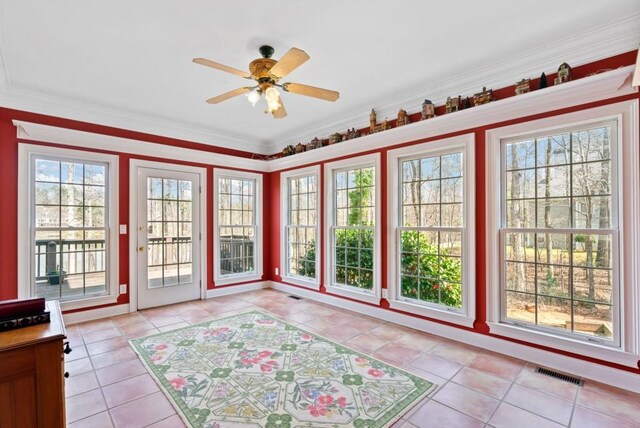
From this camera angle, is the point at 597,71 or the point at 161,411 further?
the point at 597,71

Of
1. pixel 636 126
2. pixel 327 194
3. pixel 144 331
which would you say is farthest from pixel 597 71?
pixel 144 331

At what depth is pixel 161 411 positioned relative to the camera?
2.09 m

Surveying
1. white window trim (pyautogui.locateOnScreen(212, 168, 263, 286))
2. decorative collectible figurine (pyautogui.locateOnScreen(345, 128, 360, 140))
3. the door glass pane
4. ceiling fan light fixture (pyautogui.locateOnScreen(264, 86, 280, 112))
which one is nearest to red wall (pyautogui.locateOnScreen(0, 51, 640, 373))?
the door glass pane

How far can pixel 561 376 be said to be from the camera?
2527mm

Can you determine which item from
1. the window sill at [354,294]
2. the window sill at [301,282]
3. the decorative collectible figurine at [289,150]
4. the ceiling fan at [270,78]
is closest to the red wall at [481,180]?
the window sill at [354,294]

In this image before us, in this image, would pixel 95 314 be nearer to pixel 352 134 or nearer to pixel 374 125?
pixel 352 134

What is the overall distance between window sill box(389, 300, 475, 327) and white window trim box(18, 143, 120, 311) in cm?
366

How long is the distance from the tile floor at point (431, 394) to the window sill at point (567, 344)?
21 centimetres

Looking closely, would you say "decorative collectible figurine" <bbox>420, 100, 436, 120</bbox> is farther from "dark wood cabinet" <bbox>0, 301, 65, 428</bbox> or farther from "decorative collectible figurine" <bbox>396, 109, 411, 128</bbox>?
"dark wood cabinet" <bbox>0, 301, 65, 428</bbox>

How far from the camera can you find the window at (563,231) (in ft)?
8.29

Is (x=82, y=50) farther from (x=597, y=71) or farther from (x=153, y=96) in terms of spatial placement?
(x=597, y=71)

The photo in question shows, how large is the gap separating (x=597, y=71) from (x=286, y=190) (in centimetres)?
422

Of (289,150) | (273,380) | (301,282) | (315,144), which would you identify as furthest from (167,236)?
(273,380)

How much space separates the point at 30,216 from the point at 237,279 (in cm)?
284
